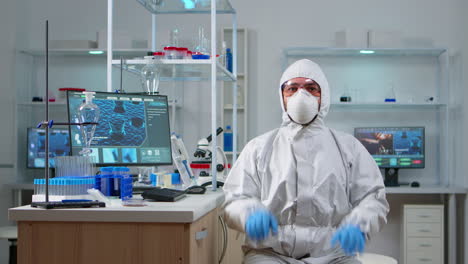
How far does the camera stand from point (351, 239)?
203 centimetres

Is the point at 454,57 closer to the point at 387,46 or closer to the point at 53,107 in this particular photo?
the point at 387,46

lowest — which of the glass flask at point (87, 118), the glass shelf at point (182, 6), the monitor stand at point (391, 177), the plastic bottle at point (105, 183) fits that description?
the monitor stand at point (391, 177)

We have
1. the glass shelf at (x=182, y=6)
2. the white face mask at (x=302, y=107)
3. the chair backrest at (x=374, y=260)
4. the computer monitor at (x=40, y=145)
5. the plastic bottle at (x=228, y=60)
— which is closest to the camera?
the white face mask at (x=302, y=107)

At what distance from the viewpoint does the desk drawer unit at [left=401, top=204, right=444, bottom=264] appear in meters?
4.83

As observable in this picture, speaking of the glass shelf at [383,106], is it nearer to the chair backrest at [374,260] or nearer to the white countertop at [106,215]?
the chair backrest at [374,260]

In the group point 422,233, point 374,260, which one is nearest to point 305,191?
point 374,260

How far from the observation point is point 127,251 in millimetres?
1856

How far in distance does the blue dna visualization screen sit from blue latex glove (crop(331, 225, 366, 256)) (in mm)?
3189

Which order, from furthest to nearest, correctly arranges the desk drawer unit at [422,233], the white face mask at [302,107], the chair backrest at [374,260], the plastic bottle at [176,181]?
the desk drawer unit at [422,233] → the chair backrest at [374,260] → the plastic bottle at [176,181] → the white face mask at [302,107]

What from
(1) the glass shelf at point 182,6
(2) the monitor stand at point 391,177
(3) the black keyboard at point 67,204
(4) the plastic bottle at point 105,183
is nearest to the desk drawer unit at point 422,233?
(2) the monitor stand at point 391,177

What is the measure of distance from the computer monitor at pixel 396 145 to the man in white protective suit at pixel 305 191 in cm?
291

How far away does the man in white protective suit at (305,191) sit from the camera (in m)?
2.13

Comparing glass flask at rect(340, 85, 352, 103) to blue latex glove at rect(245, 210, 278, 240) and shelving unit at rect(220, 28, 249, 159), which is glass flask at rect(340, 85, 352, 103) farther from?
blue latex glove at rect(245, 210, 278, 240)

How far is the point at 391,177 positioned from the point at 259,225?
10.7 feet
